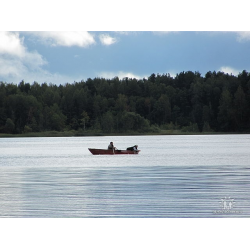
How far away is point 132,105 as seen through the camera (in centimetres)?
10975

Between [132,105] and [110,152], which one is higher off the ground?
[132,105]

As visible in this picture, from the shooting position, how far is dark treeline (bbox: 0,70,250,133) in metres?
99.7

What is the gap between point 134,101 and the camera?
368ft

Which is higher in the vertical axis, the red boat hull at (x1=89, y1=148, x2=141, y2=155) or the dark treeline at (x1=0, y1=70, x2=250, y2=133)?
the dark treeline at (x1=0, y1=70, x2=250, y2=133)

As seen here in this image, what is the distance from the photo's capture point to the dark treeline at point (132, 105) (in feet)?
327

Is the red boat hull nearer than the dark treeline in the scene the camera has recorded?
Yes

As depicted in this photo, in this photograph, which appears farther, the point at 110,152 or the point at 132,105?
the point at 132,105

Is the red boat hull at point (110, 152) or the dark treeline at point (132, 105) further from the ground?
the dark treeline at point (132, 105)

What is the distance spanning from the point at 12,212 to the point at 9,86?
4007 inches

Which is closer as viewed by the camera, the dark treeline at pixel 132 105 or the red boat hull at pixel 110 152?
the red boat hull at pixel 110 152
